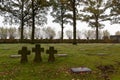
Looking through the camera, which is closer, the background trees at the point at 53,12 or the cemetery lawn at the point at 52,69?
the cemetery lawn at the point at 52,69

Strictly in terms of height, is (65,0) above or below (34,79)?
above

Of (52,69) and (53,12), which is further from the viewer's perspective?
(53,12)

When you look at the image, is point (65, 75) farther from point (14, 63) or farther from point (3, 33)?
point (3, 33)

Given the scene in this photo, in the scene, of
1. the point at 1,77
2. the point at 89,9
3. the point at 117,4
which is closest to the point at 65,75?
the point at 1,77

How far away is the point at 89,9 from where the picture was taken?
43938 mm

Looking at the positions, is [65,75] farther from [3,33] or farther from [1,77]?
[3,33]

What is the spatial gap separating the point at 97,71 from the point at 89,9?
34.3 meters

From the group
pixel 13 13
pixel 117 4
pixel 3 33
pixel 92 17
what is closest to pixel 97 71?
pixel 117 4

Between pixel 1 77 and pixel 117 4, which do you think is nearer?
pixel 1 77

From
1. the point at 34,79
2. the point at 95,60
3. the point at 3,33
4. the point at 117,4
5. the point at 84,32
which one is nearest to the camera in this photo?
the point at 34,79

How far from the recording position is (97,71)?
10.9 m

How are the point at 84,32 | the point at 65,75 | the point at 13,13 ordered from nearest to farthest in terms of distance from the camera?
the point at 65,75, the point at 13,13, the point at 84,32

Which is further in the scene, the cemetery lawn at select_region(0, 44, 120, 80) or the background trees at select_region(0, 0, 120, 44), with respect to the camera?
the background trees at select_region(0, 0, 120, 44)

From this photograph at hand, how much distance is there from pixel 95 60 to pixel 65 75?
385cm
